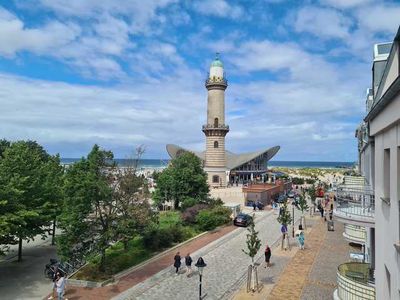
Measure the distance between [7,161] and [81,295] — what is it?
9472mm

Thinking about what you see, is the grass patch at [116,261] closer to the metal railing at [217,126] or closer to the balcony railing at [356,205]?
the balcony railing at [356,205]

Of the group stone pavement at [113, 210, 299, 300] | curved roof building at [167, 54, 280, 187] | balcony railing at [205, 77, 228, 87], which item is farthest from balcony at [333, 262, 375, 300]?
balcony railing at [205, 77, 228, 87]

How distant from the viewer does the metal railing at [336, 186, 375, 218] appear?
12.8 m

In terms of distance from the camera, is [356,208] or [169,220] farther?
[169,220]

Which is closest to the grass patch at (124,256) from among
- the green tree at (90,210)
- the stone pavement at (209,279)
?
the green tree at (90,210)

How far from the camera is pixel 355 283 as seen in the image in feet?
36.3

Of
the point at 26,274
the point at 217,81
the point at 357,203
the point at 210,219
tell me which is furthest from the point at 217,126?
the point at 357,203

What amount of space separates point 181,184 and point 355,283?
30.5m

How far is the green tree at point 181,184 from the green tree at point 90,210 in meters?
20.2

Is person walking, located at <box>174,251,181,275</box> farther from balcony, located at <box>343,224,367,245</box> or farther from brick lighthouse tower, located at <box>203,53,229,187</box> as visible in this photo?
brick lighthouse tower, located at <box>203,53,229,187</box>

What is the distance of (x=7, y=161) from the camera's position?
73.3 feet

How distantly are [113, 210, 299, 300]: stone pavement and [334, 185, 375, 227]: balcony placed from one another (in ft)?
23.3

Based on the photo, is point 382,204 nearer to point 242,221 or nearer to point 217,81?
point 242,221

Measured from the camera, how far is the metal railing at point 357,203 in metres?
12.8
